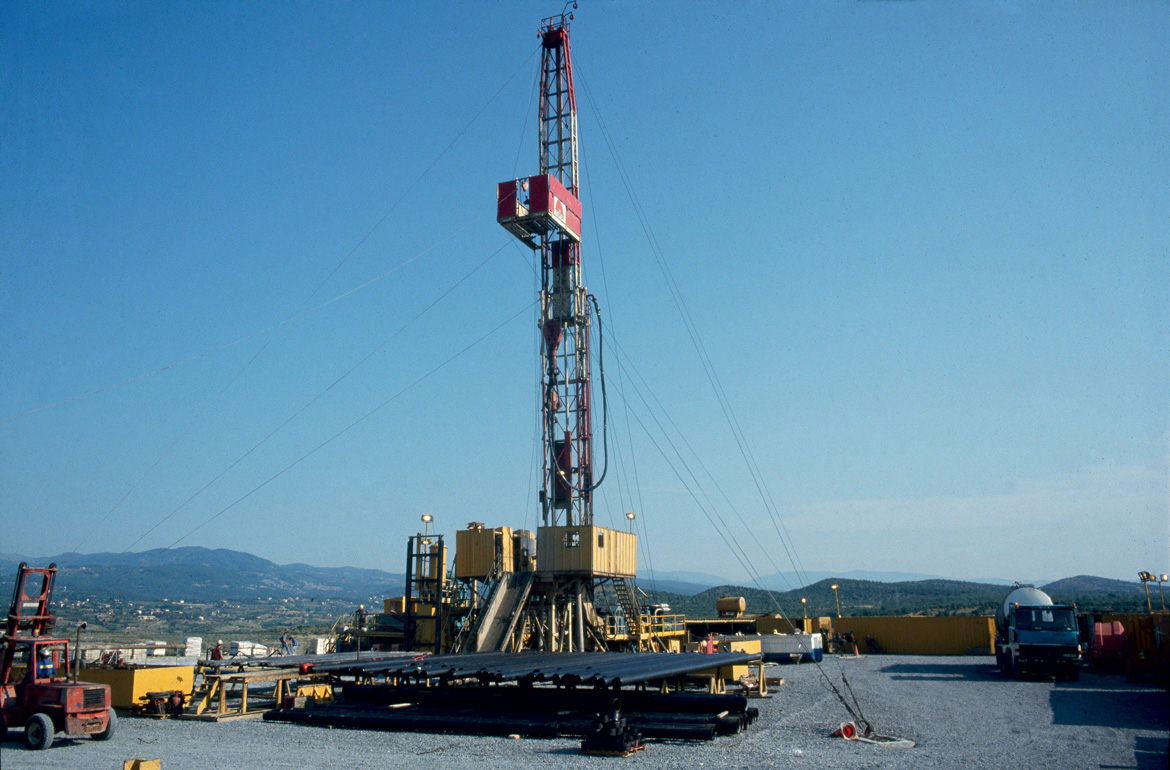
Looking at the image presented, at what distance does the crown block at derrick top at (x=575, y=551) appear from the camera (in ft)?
84.3

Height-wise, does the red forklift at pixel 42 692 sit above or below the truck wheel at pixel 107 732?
above

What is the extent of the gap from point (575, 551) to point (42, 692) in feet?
49.1

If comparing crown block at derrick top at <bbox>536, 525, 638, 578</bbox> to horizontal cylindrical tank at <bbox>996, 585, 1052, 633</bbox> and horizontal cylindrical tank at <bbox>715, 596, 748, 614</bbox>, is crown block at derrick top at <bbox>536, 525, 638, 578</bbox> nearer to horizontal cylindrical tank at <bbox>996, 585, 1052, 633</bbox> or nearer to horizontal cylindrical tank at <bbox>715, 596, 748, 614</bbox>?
horizontal cylindrical tank at <bbox>996, 585, 1052, 633</bbox>

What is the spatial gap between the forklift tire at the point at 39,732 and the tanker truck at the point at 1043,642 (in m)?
24.1

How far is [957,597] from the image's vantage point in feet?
397

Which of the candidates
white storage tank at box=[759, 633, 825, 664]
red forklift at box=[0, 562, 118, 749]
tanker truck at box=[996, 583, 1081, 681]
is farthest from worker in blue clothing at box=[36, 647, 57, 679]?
white storage tank at box=[759, 633, 825, 664]

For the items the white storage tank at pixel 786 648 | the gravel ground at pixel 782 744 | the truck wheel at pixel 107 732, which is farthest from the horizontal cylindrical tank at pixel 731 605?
the truck wheel at pixel 107 732

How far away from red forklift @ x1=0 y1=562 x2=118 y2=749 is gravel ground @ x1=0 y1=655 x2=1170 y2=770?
0.31 meters

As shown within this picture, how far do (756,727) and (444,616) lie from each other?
14.2 metres

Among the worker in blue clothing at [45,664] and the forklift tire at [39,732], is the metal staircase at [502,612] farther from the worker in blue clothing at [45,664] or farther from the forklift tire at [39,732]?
the forklift tire at [39,732]

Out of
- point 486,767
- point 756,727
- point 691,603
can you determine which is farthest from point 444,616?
point 691,603

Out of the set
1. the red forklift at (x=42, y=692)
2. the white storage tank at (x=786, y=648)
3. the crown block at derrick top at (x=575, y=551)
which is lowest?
the white storage tank at (x=786, y=648)

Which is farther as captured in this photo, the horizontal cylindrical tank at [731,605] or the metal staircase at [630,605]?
the horizontal cylindrical tank at [731,605]

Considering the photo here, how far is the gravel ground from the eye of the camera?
1166 centimetres
